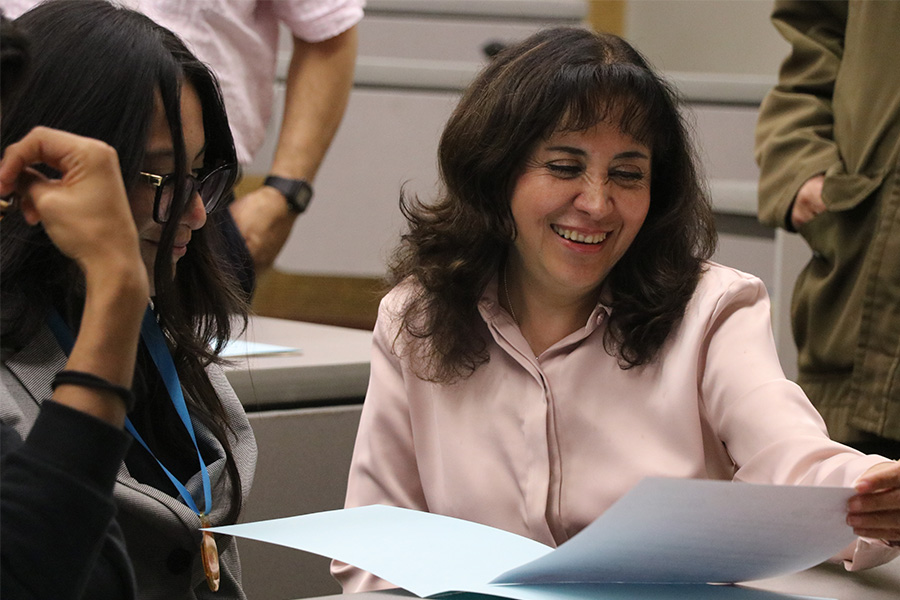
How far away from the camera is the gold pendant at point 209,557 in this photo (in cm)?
107

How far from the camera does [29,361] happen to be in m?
1.01

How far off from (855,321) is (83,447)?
138cm

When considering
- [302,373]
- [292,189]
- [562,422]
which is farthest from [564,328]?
[292,189]

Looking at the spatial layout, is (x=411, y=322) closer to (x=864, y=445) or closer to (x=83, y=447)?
(x=83, y=447)

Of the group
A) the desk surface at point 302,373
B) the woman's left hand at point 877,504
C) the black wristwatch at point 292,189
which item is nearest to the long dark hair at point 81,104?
the desk surface at point 302,373

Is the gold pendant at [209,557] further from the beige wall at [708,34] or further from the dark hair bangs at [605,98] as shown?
the beige wall at [708,34]

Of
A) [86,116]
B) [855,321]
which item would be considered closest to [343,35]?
[855,321]

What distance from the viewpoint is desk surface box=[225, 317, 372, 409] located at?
1.66 m

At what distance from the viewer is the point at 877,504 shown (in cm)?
93

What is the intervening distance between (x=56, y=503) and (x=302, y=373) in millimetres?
976

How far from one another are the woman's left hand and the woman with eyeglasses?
59 centimetres

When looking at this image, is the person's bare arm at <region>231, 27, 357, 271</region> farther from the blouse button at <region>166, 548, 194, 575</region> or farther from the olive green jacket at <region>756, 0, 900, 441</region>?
the blouse button at <region>166, 548, 194, 575</region>

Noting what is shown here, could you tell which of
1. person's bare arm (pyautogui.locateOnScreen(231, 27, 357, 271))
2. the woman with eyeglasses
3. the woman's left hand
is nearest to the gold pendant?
the woman with eyeglasses

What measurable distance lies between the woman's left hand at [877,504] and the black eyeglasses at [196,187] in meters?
0.65
